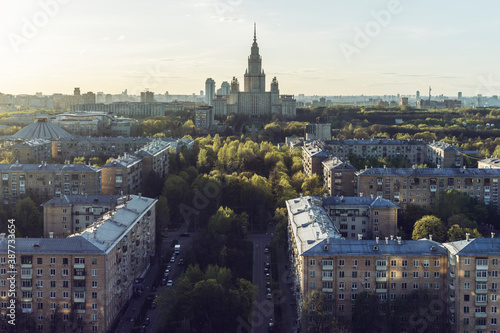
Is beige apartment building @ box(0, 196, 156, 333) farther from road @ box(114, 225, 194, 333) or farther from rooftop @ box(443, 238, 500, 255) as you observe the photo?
rooftop @ box(443, 238, 500, 255)

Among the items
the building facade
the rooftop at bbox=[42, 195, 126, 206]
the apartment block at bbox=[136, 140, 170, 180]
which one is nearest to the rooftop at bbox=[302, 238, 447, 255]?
the rooftop at bbox=[42, 195, 126, 206]

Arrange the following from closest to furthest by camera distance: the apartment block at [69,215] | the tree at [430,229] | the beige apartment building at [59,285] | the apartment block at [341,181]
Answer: the beige apartment building at [59,285], the tree at [430,229], the apartment block at [69,215], the apartment block at [341,181]

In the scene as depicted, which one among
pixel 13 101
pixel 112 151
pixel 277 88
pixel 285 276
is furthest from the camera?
pixel 13 101

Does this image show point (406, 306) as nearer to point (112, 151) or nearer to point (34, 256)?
point (34, 256)

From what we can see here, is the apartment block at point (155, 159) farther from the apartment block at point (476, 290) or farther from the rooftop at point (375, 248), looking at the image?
the apartment block at point (476, 290)

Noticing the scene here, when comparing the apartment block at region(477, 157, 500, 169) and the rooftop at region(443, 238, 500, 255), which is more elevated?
the apartment block at region(477, 157, 500, 169)

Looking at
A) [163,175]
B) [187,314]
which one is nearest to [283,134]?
[163,175]

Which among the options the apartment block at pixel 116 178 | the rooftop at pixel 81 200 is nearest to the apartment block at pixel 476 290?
the rooftop at pixel 81 200
